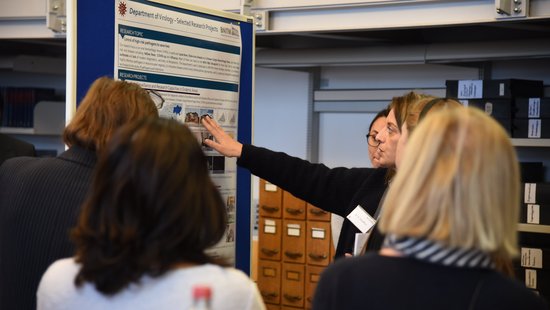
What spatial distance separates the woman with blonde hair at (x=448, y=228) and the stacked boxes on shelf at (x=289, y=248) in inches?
137

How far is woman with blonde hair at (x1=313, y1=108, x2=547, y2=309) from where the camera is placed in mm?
1330

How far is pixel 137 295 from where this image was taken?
4.59 ft

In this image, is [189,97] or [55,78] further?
[55,78]

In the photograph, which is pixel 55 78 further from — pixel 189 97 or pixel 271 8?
pixel 189 97

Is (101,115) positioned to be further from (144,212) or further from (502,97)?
(502,97)

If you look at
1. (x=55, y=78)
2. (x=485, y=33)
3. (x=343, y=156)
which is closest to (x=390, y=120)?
(x=485, y=33)

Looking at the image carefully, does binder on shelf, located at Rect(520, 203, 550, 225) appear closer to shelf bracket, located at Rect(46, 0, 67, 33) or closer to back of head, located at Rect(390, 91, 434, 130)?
back of head, located at Rect(390, 91, 434, 130)

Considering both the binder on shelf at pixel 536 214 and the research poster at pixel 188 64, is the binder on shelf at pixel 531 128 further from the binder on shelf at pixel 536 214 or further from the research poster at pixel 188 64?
the research poster at pixel 188 64

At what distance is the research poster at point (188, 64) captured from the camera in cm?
253

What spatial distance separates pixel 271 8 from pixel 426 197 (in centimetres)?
270

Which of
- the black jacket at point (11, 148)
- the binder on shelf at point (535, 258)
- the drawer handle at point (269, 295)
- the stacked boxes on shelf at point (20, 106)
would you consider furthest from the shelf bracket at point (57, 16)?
the binder on shelf at point (535, 258)

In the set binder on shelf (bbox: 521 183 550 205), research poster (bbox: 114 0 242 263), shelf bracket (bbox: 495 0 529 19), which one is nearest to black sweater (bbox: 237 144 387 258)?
research poster (bbox: 114 0 242 263)

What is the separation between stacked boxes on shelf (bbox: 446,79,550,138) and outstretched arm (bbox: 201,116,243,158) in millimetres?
1817

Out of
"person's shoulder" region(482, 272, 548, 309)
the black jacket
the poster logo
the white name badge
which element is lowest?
the white name badge
